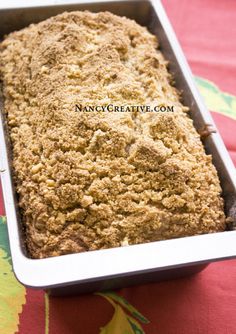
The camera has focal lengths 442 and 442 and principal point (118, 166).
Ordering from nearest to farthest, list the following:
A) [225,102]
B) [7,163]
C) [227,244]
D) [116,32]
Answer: [227,244] < [7,163] < [116,32] < [225,102]

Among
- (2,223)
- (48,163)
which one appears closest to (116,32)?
(48,163)

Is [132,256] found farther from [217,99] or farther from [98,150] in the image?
[217,99]

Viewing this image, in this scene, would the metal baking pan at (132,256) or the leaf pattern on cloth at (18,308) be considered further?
the leaf pattern on cloth at (18,308)

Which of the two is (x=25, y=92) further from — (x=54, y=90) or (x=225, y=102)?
(x=225, y=102)

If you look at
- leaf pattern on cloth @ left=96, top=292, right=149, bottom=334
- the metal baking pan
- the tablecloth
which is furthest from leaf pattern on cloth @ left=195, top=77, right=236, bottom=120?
leaf pattern on cloth @ left=96, top=292, right=149, bottom=334

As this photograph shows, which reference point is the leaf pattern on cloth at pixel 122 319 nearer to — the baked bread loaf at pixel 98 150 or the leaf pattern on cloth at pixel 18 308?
the leaf pattern on cloth at pixel 18 308

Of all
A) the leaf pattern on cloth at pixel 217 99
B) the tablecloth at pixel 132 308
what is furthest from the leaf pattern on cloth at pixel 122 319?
the leaf pattern on cloth at pixel 217 99
